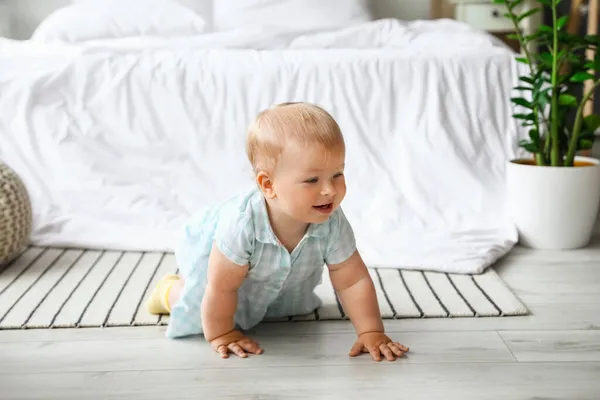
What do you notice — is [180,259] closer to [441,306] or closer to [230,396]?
[230,396]

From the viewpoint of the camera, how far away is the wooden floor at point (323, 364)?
118 centimetres

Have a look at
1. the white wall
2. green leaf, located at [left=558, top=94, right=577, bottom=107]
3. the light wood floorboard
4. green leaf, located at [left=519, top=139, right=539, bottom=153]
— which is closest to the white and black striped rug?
the light wood floorboard

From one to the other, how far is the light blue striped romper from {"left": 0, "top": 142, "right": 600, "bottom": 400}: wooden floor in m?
0.05

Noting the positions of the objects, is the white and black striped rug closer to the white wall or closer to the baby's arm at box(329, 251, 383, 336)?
the baby's arm at box(329, 251, 383, 336)

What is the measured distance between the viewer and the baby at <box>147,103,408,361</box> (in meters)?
1.17

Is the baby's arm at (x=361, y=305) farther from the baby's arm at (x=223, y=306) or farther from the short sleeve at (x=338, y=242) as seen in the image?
the baby's arm at (x=223, y=306)

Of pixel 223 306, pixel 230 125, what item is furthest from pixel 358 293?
pixel 230 125

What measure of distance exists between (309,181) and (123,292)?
2.24ft

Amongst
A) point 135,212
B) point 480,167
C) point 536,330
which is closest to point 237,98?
point 135,212

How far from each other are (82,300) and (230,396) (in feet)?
1.92

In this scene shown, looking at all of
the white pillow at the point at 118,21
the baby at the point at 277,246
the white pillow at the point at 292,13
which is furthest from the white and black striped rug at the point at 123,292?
the white pillow at the point at 292,13

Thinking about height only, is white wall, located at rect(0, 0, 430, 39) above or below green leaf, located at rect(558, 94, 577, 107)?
above

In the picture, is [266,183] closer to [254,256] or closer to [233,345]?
[254,256]

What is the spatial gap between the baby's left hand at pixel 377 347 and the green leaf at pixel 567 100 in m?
0.98
